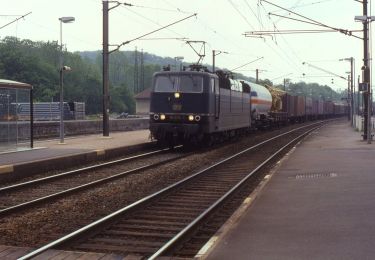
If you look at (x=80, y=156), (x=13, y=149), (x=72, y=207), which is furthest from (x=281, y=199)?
(x=13, y=149)

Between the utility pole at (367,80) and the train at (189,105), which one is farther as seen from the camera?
the utility pole at (367,80)

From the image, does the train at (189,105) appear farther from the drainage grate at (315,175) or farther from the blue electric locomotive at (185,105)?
the drainage grate at (315,175)

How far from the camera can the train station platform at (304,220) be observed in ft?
20.9

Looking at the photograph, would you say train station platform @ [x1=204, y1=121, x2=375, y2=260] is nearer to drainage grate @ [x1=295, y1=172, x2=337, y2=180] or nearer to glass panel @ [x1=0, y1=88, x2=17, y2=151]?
drainage grate @ [x1=295, y1=172, x2=337, y2=180]

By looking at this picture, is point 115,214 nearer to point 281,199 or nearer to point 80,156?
point 281,199

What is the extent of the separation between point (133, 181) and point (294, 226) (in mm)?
6593

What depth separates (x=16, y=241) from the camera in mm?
7406

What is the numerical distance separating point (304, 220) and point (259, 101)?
95.4ft

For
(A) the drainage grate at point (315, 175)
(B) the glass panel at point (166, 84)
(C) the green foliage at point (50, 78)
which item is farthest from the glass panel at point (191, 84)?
(C) the green foliage at point (50, 78)

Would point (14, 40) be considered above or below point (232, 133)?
above

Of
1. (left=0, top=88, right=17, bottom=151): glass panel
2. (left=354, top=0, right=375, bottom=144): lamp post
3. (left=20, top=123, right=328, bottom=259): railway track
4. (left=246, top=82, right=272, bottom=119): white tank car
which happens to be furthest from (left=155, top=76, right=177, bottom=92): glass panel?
(left=246, top=82, right=272, bottom=119): white tank car

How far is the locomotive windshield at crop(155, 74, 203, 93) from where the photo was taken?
21781mm

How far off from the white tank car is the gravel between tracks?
19.6 meters

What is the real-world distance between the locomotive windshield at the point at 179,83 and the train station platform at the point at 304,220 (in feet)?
26.5
